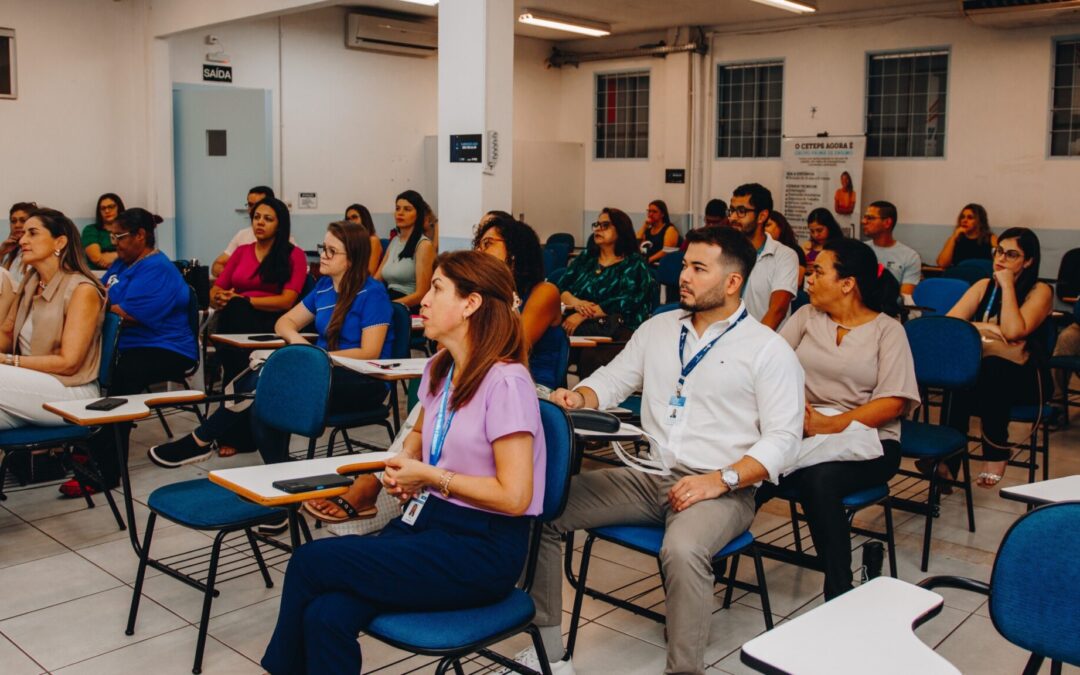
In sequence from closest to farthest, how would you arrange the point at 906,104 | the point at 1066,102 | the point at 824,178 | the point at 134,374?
the point at 134,374 → the point at 1066,102 → the point at 906,104 → the point at 824,178

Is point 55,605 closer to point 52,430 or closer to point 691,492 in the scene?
point 52,430

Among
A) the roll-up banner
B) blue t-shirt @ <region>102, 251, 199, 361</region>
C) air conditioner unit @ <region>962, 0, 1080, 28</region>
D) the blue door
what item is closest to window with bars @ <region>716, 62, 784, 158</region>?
the roll-up banner

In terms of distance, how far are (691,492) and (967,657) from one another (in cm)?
113

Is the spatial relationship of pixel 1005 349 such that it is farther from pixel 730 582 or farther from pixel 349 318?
pixel 349 318

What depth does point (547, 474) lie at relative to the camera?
2488 mm

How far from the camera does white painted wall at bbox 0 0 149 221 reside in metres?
8.24

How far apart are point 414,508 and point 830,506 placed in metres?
1.39

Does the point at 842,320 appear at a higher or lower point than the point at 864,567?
higher

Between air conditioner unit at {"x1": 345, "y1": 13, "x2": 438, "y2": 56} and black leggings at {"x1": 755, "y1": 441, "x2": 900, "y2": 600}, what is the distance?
835 centimetres

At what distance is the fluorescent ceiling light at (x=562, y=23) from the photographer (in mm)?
10445

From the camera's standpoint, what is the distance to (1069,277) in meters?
8.16

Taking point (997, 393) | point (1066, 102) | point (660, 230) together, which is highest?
point (1066, 102)

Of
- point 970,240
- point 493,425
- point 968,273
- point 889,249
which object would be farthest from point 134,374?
point 970,240

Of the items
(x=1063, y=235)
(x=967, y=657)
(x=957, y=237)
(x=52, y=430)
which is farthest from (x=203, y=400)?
(x=1063, y=235)
